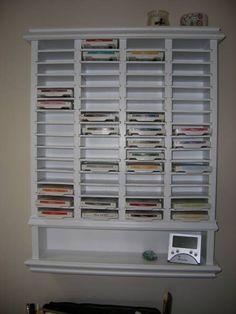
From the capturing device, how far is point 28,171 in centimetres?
147

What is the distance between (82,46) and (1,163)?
0.90m

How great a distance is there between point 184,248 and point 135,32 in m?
1.25

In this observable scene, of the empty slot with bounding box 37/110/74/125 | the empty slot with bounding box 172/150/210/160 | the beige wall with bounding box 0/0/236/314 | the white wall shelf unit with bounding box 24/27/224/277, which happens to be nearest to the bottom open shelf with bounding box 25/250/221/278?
the white wall shelf unit with bounding box 24/27/224/277

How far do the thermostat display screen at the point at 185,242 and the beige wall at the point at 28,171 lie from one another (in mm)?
246

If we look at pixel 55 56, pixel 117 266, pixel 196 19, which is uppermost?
pixel 196 19

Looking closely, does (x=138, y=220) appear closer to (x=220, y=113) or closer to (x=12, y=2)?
(x=220, y=113)

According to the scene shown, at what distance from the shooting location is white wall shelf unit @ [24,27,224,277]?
4.11ft

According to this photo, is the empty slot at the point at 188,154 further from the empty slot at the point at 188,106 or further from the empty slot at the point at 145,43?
the empty slot at the point at 145,43

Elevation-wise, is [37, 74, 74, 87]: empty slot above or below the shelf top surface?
below

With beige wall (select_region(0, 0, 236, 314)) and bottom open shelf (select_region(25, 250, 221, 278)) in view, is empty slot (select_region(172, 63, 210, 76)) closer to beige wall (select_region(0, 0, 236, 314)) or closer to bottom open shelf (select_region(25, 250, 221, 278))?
beige wall (select_region(0, 0, 236, 314))

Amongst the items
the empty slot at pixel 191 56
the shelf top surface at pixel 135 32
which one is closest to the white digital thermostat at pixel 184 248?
the empty slot at pixel 191 56

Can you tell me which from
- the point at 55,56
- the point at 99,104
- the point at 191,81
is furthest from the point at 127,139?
the point at 55,56

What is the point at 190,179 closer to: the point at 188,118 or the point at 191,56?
the point at 188,118

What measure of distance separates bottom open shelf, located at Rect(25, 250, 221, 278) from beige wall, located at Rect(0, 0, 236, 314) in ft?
0.64
